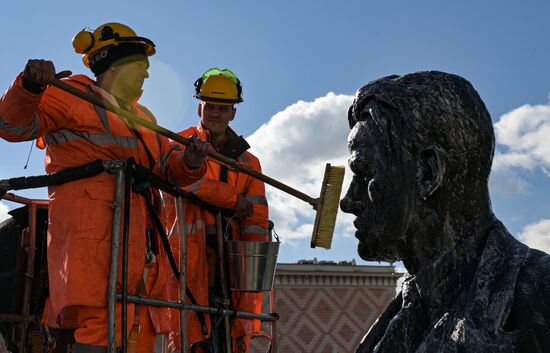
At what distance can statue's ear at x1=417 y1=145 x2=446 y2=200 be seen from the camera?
1.09 meters

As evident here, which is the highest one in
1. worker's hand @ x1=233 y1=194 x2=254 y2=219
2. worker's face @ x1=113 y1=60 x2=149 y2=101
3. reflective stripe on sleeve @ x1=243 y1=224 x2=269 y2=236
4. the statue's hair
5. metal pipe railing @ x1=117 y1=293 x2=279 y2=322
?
worker's face @ x1=113 y1=60 x2=149 y2=101

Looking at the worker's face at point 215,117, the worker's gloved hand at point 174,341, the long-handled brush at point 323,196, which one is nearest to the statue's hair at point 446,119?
the long-handled brush at point 323,196

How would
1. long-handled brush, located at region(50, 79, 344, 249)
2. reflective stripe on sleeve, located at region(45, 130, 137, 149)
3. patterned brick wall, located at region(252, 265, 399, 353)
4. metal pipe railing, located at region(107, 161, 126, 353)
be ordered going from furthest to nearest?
1. patterned brick wall, located at region(252, 265, 399, 353)
2. long-handled brush, located at region(50, 79, 344, 249)
3. reflective stripe on sleeve, located at region(45, 130, 137, 149)
4. metal pipe railing, located at region(107, 161, 126, 353)

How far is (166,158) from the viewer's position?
145 inches

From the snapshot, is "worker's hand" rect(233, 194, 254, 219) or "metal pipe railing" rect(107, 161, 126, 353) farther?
"worker's hand" rect(233, 194, 254, 219)

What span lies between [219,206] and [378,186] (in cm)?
315

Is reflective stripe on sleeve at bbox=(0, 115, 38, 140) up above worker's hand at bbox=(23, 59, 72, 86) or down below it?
below

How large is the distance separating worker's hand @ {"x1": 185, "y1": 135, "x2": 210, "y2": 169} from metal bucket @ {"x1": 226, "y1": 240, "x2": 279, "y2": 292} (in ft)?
2.39

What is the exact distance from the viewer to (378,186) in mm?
1146

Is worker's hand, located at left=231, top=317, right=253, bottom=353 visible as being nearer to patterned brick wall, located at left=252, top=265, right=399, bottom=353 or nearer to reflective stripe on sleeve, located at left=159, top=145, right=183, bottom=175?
reflective stripe on sleeve, located at left=159, top=145, right=183, bottom=175

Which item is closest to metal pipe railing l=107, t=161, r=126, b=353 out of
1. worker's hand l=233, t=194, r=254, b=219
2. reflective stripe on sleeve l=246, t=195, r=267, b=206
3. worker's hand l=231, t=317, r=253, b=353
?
worker's hand l=233, t=194, r=254, b=219

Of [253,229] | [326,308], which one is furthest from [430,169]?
[326,308]

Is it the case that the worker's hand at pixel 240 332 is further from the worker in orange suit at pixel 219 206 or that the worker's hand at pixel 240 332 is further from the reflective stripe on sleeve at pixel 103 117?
the reflective stripe on sleeve at pixel 103 117

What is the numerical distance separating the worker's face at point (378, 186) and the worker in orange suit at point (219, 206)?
2559mm
